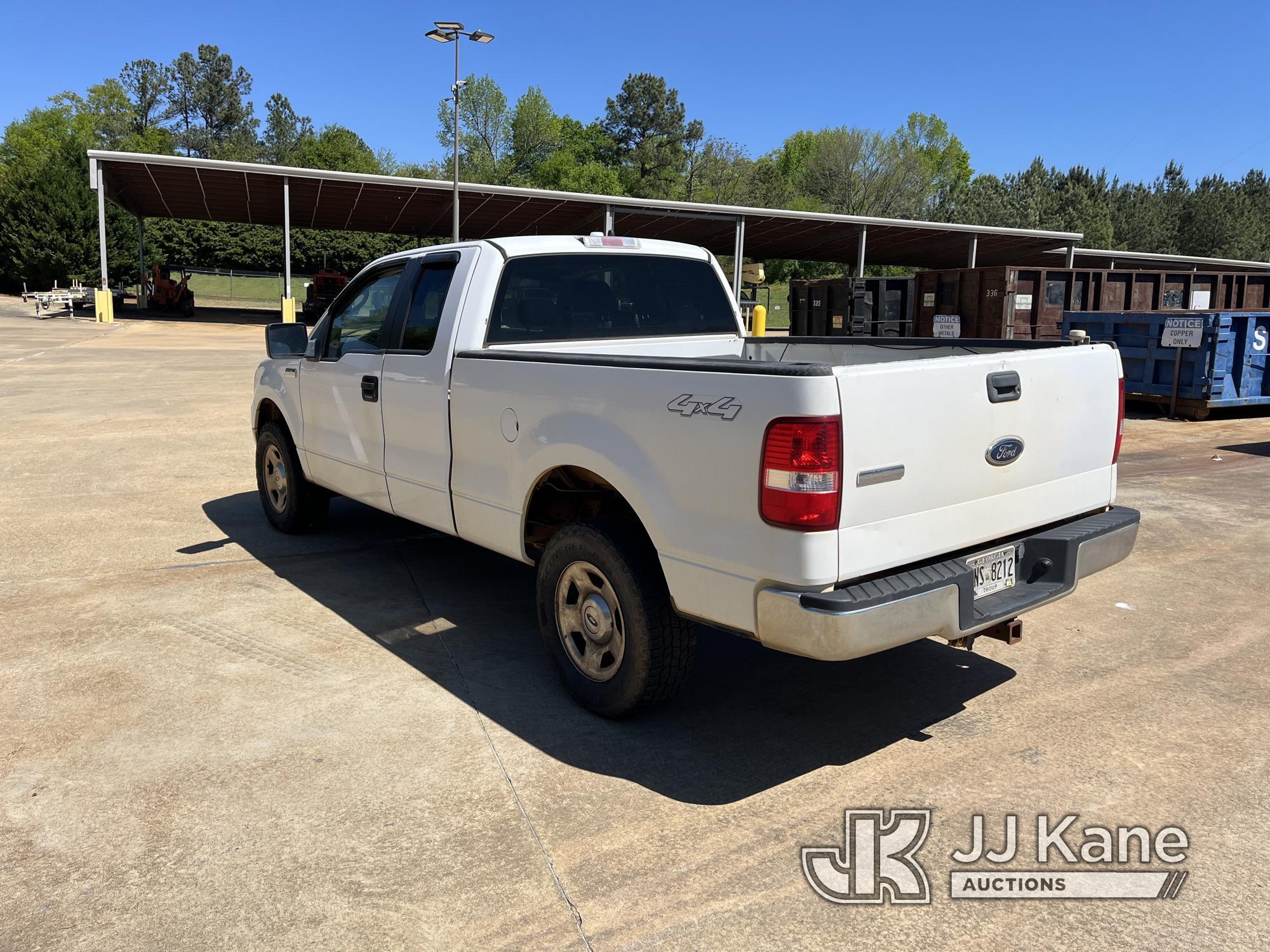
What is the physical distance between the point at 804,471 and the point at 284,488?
16.4ft

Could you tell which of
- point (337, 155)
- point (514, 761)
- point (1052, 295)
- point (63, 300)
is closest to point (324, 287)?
point (63, 300)

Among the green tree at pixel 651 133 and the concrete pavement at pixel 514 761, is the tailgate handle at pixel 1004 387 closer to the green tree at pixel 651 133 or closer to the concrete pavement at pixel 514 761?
the concrete pavement at pixel 514 761

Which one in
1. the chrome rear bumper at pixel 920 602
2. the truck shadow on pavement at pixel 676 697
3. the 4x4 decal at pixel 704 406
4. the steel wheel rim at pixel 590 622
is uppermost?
the 4x4 decal at pixel 704 406

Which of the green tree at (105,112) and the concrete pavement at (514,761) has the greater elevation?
the green tree at (105,112)

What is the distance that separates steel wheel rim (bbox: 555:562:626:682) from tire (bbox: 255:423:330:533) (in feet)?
10.9

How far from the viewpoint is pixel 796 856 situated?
3.11 metres

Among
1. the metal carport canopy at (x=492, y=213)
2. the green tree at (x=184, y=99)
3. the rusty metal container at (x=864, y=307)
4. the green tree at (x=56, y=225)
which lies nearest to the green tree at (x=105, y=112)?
the green tree at (x=184, y=99)

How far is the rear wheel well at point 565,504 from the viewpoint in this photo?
4.07 m

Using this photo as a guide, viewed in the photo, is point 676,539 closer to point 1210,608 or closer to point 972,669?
point 972,669

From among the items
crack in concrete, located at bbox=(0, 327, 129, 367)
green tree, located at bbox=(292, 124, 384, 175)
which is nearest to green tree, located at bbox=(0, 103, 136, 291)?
crack in concrete, located at bbox=(0, 327, 129, 367)

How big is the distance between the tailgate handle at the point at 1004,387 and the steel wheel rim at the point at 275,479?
199 inches

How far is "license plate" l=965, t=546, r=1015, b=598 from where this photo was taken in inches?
142

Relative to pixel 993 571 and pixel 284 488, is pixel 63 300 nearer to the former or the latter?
pixel 284 488

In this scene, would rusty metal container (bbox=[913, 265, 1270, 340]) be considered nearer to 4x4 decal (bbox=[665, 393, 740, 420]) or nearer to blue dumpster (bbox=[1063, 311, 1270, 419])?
blue dumpster (bbox=[1063, 311, 1270, 419])
